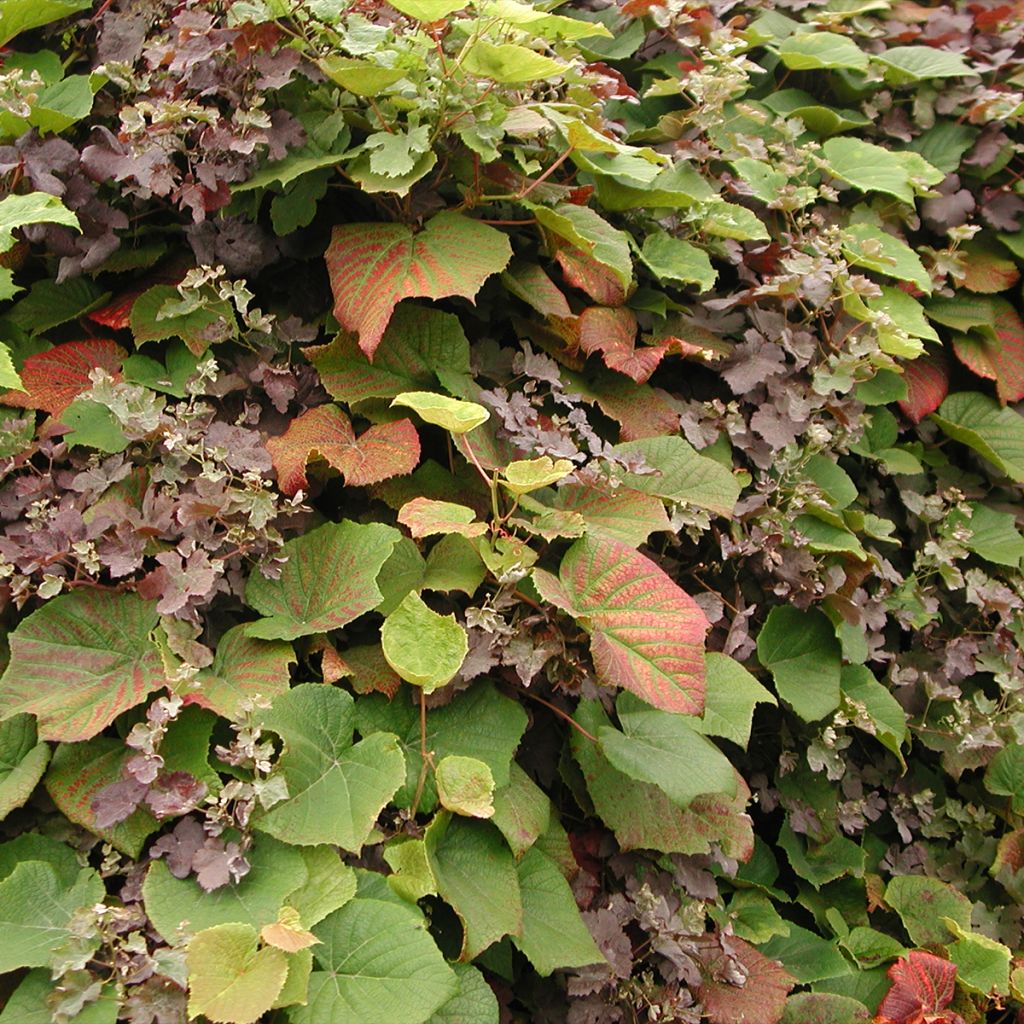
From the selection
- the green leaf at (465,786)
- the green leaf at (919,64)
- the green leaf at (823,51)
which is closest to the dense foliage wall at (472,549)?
the green leaf at (465,786)

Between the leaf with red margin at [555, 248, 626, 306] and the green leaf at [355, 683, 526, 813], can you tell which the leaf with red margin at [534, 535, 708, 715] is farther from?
the leaf with red margin at [555, 248, 626, 306]

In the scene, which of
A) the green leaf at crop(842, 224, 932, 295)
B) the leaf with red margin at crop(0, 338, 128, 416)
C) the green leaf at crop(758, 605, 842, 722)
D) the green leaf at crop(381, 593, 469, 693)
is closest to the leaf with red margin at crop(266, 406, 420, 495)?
the green leaf at crop(381, 593, 469, 693)

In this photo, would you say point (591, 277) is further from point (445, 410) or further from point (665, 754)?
point (665, 754)

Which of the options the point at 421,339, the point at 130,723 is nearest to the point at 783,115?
the point at 421,339

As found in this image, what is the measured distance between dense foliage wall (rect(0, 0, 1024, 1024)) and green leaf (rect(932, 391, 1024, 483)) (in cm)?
4

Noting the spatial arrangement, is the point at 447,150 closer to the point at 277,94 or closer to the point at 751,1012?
the point at 277,94

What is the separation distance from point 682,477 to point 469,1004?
92 centimetres

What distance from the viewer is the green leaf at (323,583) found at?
1436 millimetres

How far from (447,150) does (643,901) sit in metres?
1.29

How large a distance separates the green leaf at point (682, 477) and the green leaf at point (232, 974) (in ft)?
3.10

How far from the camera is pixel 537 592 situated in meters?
1.48

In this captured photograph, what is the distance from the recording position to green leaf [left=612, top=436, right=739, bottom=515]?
173 cm

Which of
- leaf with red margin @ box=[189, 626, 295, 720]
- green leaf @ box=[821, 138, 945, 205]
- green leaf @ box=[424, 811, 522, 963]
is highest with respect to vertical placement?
green leaf @ box=[821, 138, 945, 205]

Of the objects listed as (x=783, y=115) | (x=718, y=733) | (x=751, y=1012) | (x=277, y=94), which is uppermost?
(x=277, y=94)
